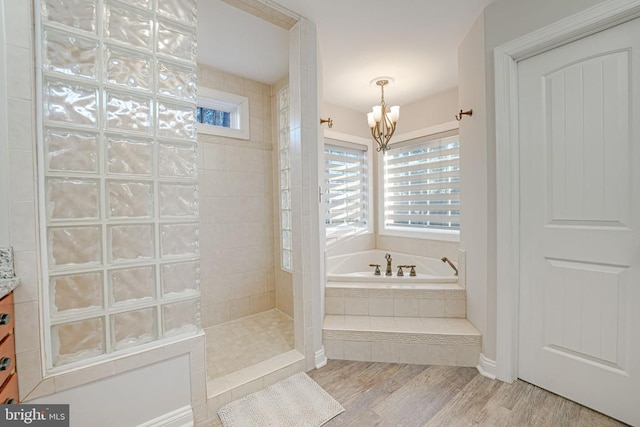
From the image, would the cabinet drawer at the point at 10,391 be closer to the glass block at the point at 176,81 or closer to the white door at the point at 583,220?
the glass block at the point at 176,81

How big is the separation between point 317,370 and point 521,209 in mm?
1766

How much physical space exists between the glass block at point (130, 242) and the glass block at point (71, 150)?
288mm

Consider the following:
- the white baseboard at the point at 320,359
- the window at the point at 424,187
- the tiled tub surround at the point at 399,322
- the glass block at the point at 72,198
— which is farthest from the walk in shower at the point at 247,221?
the window at the point at 424,187

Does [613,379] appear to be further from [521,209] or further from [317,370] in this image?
[317,370]

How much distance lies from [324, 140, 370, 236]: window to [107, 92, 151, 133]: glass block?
87.1 inches

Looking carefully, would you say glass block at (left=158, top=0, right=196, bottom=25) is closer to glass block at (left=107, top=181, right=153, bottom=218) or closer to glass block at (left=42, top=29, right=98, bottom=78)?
glass block at (left=42, top=29, right=98, bottom=78)

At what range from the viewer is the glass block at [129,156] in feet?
3.88

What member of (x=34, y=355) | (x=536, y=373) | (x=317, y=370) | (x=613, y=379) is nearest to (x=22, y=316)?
(x=34, y=355)

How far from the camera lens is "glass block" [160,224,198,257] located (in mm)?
1312

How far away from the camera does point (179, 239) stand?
1354 mm

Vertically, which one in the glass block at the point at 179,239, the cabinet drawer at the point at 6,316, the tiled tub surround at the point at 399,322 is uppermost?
the glass block at the point at 179,239

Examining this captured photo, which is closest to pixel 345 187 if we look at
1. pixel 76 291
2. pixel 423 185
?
pixel 423 185

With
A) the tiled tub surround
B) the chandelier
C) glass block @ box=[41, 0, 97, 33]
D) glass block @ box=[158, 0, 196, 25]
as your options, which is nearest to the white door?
the tiled tub surround

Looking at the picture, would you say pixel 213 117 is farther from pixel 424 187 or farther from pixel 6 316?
pixel 424 187
